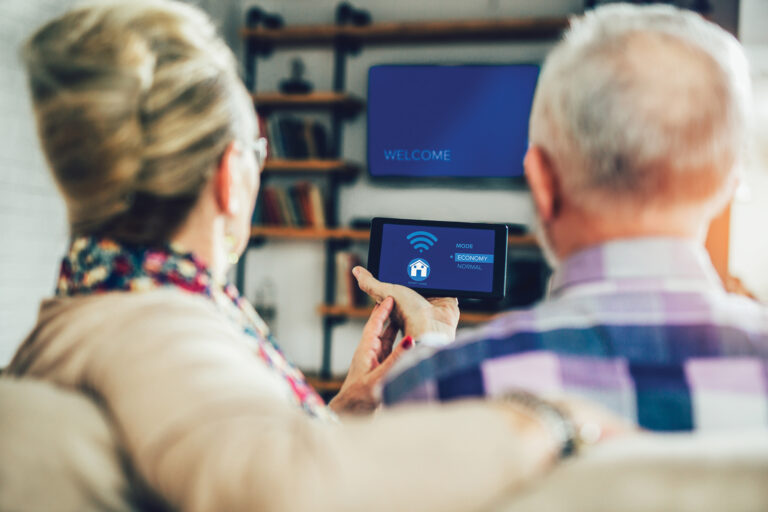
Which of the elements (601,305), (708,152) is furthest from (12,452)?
(708,152)

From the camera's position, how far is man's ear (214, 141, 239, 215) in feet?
2.51

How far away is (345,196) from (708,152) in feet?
10.8

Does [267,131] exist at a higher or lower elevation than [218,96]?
lower

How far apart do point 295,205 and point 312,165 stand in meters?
0.23

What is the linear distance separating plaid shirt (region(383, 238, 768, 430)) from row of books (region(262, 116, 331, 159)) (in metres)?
3.06

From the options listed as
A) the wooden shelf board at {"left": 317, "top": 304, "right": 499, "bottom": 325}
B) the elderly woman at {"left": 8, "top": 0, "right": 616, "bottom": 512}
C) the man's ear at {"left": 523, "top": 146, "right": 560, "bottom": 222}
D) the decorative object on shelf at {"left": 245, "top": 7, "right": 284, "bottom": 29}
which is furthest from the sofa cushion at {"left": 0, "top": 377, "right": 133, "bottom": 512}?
the decorative object on shelf at {"left": 245, "top": 7, "right": 284, "bottom": 29}

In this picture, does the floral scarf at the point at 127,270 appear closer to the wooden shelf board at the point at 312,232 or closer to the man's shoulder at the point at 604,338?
the man's shoulder at the point at 604,338

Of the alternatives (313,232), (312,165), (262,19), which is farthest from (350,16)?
(313,232)

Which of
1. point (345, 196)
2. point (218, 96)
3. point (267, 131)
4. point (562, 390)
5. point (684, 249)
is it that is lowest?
point (345, 196)

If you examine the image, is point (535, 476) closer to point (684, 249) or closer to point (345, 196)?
point (684, 249)

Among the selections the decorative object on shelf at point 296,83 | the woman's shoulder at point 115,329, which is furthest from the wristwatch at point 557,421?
the decorative object on shelf at point 296,83

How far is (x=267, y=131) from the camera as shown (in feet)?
12.2

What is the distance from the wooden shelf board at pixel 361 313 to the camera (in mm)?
3445

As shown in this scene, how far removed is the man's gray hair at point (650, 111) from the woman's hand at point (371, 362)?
478 mm
